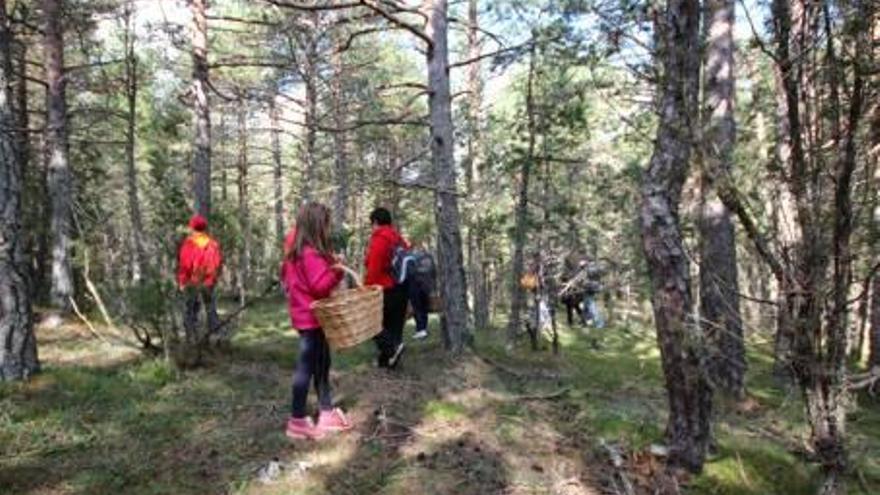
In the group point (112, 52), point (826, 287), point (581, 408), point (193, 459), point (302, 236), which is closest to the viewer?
point (826, 287)

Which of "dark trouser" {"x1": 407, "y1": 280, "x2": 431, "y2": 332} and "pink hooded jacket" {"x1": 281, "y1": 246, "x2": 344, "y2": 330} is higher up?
"pink hooded jacket" {"x1": 281, "y1": 246, "x2": 344, "y2": 330}

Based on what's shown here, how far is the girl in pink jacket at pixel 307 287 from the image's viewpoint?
617 cm

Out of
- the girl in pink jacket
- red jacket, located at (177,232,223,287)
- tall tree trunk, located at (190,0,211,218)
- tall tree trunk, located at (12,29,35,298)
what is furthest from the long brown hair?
tall tree trunk, located at (12,29,35,298)

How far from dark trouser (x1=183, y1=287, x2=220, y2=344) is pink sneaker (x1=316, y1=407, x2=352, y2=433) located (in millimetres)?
2819

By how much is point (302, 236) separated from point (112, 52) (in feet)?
59.5

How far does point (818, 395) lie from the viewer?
4852mm

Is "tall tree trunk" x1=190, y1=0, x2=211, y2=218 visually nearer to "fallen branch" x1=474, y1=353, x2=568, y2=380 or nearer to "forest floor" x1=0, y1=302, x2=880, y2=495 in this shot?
"forest floor" x1=0, y1=302, x2=880, y2=495

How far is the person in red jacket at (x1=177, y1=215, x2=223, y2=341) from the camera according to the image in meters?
8.64

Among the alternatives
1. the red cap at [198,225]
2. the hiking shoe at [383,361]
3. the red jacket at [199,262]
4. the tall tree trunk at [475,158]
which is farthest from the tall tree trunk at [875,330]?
the red cap at [198,225]

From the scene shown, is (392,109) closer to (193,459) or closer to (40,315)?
(40,315)

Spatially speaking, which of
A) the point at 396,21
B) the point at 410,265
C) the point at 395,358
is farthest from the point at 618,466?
the point at 396,21

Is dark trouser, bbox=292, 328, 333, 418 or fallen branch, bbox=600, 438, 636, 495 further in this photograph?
dark trouser, bbox=292, 328, 333, 418

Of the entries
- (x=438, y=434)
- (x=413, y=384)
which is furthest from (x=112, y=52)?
(x=438, y=434)

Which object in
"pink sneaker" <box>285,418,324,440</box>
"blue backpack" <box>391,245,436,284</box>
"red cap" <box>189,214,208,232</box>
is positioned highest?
"red cap" <box>189,214,208,232</box>
